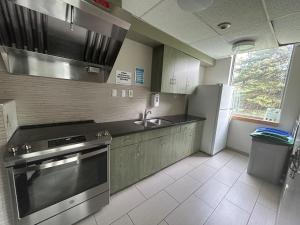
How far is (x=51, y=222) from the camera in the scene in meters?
1.19

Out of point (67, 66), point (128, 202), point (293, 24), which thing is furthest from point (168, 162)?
point (293, 24)

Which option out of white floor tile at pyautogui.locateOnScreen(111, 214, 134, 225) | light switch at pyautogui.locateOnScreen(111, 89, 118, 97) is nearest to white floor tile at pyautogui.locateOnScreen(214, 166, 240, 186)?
white floor tile at pyautogui.locateOnScreen(111, 214, 134, 225)

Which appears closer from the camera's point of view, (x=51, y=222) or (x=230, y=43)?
(x=51, y=222)

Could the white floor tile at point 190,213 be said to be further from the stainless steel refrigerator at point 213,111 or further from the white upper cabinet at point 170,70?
the white upper cabinet at point 170,70

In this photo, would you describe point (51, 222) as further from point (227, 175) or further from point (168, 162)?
point (227, 175)

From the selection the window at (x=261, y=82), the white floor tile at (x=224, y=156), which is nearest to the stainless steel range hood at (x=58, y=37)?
the white floor tile at (x=224, y=156)

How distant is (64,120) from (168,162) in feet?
6.08

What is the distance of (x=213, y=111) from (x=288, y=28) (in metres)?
1.70

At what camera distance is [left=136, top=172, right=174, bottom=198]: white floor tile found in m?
1.90

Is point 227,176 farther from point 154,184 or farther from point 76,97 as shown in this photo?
point 76,97

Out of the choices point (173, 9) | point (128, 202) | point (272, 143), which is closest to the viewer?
point (173, 9)

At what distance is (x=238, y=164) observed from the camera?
2.81 meters

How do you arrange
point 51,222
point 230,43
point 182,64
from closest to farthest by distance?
1. point 51,222
2. point 230,43
3. point 182,64

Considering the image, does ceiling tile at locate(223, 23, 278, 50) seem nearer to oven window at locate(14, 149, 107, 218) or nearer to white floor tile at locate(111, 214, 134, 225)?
oven window at locate(14, 149, 107, 218)
